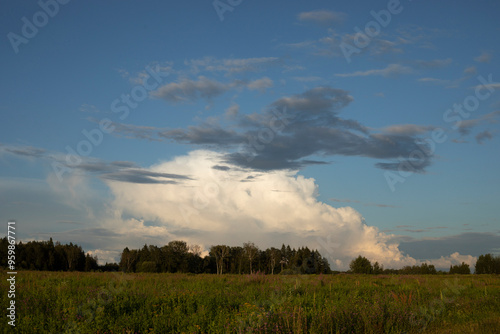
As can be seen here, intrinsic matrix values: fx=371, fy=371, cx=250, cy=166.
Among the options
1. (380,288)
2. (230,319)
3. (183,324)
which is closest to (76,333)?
(183,324)

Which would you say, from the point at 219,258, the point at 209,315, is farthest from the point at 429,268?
the point at 209,315

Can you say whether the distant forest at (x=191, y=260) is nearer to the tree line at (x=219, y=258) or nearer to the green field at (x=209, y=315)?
the tree line at (x=219, y=258)

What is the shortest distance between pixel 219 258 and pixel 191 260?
6.83m

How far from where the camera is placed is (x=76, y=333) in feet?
30.1

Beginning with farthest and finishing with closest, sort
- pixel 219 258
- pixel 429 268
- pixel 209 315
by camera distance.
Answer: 1. pixel 219 258
2. pixel 429 268
3. pixel 209 315

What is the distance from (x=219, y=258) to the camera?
298 feet

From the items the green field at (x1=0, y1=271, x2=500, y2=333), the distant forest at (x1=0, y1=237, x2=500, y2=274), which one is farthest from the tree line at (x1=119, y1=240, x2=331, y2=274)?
the green field at (x1=0, y1=271, x2=500, y2=333)

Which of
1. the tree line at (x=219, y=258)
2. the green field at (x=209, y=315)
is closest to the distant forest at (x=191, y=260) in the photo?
the tree line at (x=219, y=258)

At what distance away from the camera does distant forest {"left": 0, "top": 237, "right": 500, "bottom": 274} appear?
60.2m

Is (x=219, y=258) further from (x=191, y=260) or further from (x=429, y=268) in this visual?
(x=429, y=268)

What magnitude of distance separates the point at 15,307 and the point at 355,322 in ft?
31.4

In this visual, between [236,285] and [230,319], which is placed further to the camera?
[236,285]

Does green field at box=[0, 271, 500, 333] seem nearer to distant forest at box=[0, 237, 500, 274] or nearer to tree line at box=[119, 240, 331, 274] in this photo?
distant forest at box=[0, 237, 500, 274]

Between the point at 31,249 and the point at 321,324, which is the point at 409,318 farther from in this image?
the point at 31,249
